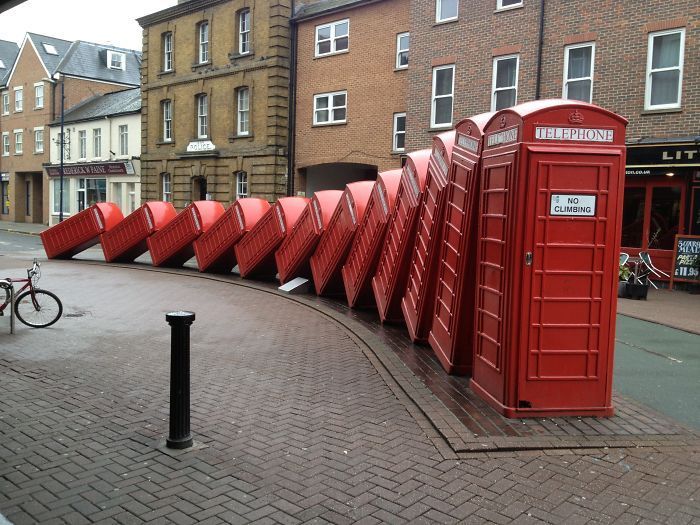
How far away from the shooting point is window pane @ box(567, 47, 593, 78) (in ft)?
53.8

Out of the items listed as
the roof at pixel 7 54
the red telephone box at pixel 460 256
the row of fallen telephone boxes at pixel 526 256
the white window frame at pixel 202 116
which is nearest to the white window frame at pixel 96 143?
the white window frame at pixel 202 116

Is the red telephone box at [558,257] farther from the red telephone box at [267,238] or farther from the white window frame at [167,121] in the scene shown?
the white window frame at [167,121]

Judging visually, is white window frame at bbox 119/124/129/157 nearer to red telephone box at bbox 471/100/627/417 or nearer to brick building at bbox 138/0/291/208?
brick building at bbox 138/0/291/208

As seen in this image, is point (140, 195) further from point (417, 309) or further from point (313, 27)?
point (417, 309)

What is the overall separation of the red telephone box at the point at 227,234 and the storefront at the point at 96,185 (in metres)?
20.1

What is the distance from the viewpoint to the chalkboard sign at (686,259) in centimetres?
1456

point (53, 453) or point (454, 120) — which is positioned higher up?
point (454, 120)

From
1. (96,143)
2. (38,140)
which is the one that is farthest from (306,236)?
(38,140)

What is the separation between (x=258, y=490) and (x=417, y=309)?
465 cm

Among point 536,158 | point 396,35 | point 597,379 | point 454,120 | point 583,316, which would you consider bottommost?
point 597,379

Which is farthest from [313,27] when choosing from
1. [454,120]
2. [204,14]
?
[454,120]

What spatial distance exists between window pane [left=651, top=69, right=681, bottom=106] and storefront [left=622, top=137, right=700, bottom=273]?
3.87 ft

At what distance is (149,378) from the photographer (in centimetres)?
668

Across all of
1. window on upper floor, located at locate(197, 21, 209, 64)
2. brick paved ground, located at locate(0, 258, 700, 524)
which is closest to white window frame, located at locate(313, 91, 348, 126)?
window on upper floor, located at locate(197, 21, 209, 64)
